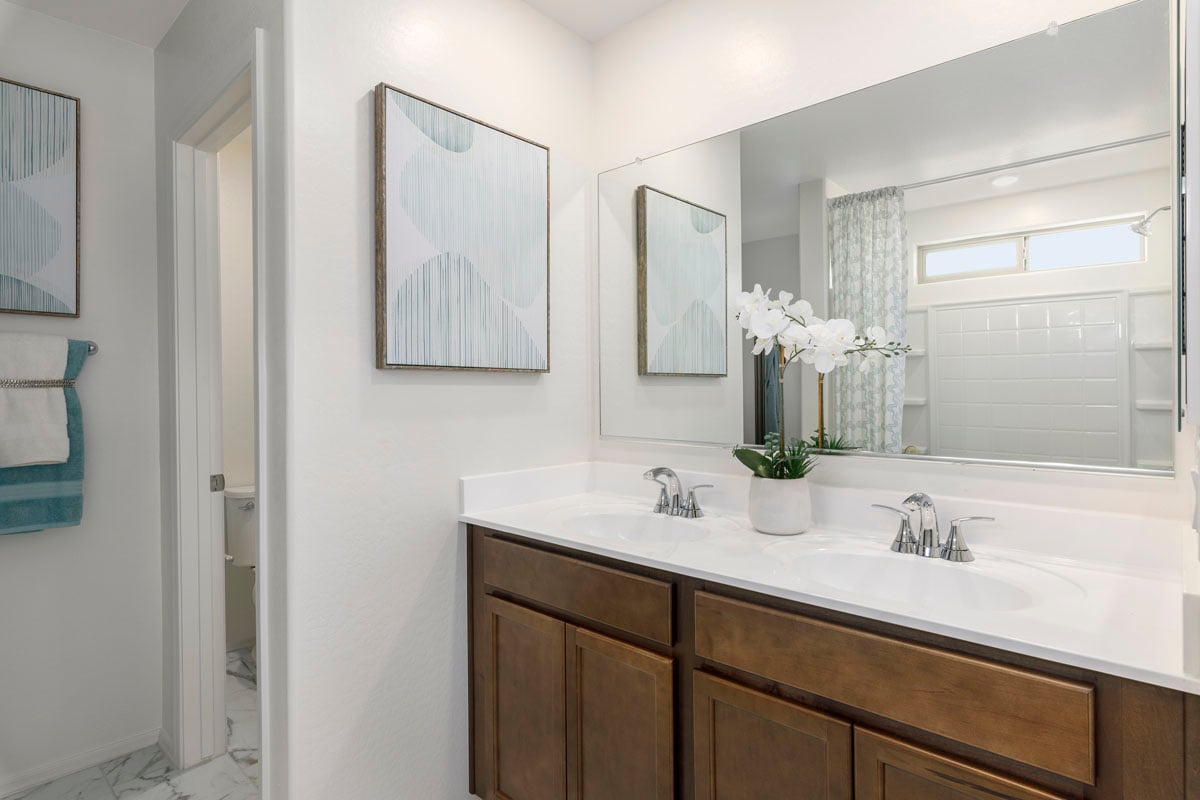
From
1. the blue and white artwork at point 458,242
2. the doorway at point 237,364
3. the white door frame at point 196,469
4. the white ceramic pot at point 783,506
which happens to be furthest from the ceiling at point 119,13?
the white ceramic pot at point 783,506

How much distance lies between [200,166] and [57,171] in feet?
1.33

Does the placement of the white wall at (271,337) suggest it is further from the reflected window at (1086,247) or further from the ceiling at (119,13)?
the reflected window at (1086,247)

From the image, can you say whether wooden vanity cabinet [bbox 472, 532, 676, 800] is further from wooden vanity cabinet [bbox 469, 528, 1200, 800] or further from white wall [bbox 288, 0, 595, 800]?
white wall [bbox 288, 0, 595, 800]

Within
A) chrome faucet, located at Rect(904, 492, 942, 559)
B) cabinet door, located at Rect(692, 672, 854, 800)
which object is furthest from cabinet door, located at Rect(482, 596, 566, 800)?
chrome faucet, located at Rect(904, 492, 942, 559)

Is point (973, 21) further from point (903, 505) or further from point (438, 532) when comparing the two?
point (438, 532)

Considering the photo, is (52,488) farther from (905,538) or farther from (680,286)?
(905,538)

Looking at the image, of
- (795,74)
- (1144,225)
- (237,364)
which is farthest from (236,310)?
(1144,225)

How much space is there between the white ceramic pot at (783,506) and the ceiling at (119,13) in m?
2.24

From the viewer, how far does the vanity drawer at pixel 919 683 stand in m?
0.84

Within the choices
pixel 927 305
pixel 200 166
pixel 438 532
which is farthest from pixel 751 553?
pixel 200 166

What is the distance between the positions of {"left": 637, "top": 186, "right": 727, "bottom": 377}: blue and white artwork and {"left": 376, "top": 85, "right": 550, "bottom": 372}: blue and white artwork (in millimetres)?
333

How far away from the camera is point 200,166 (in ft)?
6.74

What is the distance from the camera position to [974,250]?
1379 millimetres

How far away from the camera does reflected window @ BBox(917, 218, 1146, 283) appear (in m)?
1.22
